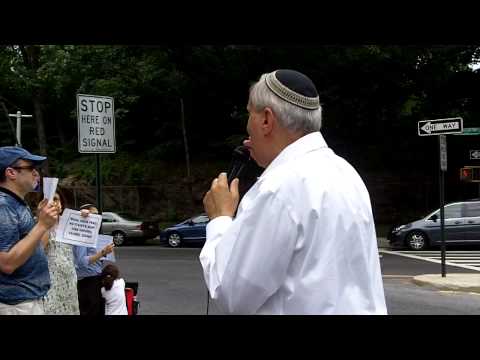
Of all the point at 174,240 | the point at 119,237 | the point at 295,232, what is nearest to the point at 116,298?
the point at 295,232

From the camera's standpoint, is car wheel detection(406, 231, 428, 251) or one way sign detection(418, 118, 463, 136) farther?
car wheel detection(406, 231, 428, 251)

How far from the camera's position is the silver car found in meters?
25.0

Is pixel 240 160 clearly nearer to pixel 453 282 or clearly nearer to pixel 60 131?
pixel 453 282

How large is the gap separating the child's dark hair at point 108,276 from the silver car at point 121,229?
1893 cm

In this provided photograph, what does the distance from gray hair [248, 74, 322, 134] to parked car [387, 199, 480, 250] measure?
1905cm

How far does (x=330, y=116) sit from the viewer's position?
26531mm

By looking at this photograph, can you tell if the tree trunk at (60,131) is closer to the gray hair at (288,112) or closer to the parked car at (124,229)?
the parked car at (124,229)

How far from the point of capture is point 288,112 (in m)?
1.97

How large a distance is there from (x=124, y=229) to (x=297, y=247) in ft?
78.1

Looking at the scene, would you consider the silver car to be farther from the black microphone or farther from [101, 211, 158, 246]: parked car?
the black microphone

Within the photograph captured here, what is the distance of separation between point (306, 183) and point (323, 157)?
16cm

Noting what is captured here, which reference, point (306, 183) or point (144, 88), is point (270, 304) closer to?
point (306, 183)

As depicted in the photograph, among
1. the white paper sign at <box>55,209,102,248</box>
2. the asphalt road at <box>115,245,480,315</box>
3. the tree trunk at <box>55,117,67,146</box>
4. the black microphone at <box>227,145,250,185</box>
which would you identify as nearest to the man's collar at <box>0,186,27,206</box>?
the white paper sign at <box>55,209,102,248</box>
